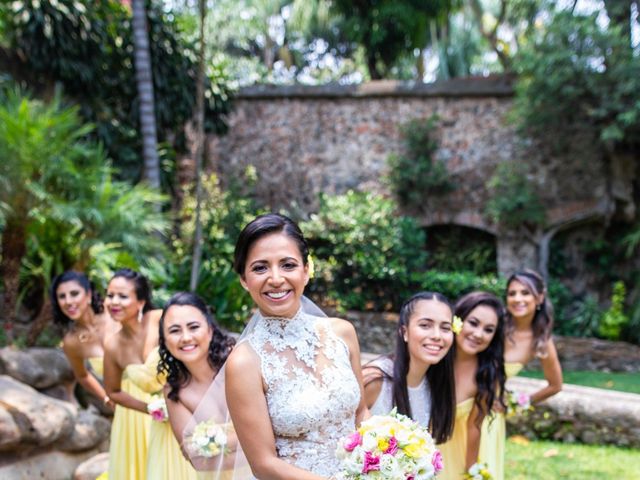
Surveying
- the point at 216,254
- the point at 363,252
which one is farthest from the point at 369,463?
the point at 216,254

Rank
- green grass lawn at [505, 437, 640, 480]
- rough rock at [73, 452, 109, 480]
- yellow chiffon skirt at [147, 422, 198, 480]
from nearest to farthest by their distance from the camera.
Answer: yellow chiffon skirt at [147, 422, 198, 480] < rough rock at [73, 452, 109, 480] < green grass lawn at [505, 437, 640, 480]

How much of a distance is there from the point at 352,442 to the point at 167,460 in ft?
5.47

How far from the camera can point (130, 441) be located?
393 cm

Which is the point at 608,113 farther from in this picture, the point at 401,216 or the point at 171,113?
the point at 171,113

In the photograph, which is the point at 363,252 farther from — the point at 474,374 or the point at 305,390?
the point at 305,390

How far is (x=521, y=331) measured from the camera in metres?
4.45

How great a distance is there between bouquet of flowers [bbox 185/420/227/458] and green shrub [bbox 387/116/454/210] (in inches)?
408

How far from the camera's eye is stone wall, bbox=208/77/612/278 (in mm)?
12422

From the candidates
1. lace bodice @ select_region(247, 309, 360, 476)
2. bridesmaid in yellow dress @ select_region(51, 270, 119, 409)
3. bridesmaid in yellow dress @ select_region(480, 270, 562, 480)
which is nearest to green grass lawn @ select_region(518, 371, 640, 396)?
bridesmaid in yellow dress @ select_region(480, 270, 562, 480)

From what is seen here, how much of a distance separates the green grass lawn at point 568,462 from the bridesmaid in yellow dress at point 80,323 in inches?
127

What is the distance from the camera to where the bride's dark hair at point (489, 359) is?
351 centimetres

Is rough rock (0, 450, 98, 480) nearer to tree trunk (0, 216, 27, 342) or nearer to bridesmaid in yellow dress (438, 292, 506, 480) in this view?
tree trunk (0, 216, 27, 342)

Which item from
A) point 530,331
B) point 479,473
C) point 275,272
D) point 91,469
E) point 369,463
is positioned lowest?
point 91,469

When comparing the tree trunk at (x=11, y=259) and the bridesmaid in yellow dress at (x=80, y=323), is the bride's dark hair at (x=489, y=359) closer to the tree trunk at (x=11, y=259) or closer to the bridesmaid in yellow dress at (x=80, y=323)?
the bridesmaid in yellow dress at (x=80, y=323)
